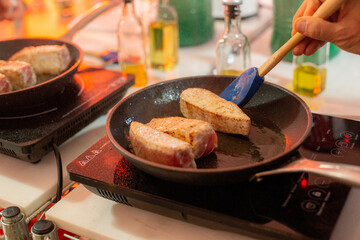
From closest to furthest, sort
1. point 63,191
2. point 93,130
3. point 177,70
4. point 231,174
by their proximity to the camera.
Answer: point 231,174
point 63,191
point 93,130
point 177,70

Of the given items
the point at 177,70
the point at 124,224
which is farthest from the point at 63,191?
the point at 177,70

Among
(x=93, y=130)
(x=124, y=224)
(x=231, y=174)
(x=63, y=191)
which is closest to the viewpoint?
(x=231, y=174)

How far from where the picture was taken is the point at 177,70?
151 centimetres

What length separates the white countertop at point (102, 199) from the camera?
0.76 meters

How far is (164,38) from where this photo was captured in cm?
149

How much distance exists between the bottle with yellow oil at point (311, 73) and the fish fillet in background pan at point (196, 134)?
568 millimetres

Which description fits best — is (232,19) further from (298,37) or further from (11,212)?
(11,212)

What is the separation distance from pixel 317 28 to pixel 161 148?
420 millimetres

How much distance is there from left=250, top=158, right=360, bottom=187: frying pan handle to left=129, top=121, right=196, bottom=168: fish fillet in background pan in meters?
0.12

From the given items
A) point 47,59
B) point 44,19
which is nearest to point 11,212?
point 47,59

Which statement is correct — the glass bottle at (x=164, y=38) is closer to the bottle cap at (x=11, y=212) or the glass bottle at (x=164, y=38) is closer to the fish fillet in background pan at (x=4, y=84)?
the fish fillet in background pan at (x=4, y=84)

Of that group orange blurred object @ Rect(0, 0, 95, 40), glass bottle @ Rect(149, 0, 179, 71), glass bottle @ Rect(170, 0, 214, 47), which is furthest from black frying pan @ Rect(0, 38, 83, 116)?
orange blurred object @ Rect(0, 0, 95, 40)

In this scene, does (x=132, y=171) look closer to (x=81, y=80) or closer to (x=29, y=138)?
(x=29, y=138)

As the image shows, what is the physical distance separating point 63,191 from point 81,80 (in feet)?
1.32
